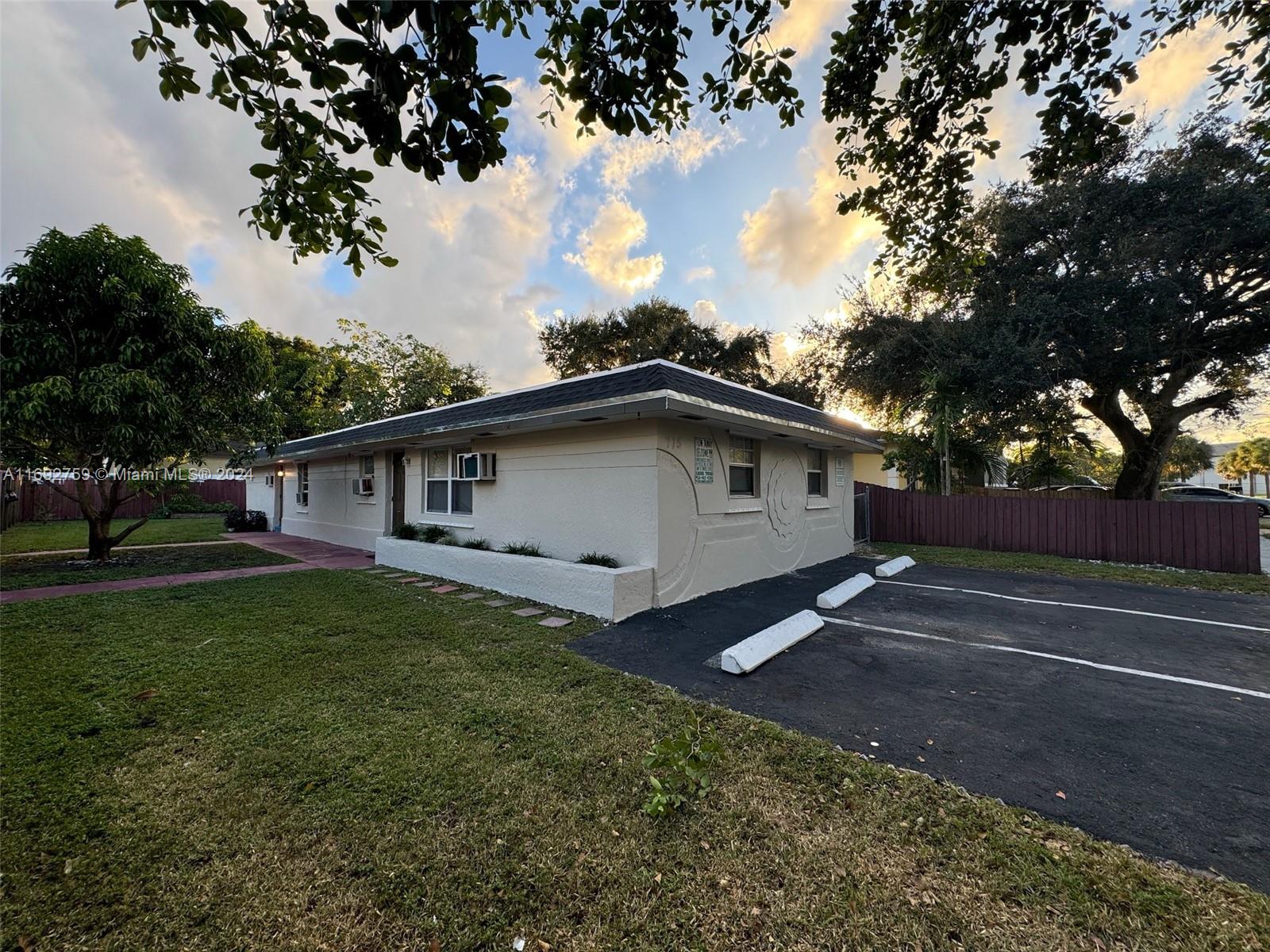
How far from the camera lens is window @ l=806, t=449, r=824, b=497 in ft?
31.5

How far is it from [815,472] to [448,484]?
734 cm

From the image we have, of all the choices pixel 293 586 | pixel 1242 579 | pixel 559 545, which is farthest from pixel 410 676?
pixel 1242 579

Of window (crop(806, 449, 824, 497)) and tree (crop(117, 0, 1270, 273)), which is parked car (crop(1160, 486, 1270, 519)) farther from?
tree (crop(117, 0, 1270, 273))

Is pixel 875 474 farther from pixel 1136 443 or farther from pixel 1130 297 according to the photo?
pixel 1130 297

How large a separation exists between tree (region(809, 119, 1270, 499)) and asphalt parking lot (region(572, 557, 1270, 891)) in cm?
674

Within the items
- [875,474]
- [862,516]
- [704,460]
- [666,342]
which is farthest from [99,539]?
[875,474]

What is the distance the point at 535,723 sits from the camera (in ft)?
10.3

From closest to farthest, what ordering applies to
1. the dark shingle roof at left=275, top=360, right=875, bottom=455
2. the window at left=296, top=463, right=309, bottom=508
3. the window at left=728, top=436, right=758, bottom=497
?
1. the dark shingle roof at left=275, top=360, right=875, bottom=455
2. the window at left=728, top=436, right=758, bottom=497
3. the window at left=296, top=463, right=309, bottom=508

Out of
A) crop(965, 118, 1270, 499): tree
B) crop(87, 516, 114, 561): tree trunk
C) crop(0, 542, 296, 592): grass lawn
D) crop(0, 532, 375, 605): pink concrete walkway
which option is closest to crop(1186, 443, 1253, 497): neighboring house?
crop(965, 118, 1270, 499): tree

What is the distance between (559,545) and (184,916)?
5306 millimetres

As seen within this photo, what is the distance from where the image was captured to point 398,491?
10797mm

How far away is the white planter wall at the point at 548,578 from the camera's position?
5.61 m

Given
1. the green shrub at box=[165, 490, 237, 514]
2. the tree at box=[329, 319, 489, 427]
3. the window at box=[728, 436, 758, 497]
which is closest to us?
the window at box=[728, 436, 758, 497]

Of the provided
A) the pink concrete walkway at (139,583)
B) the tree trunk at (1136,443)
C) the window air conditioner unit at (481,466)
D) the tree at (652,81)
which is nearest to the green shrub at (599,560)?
the window air conditioner unit at (481,466)
